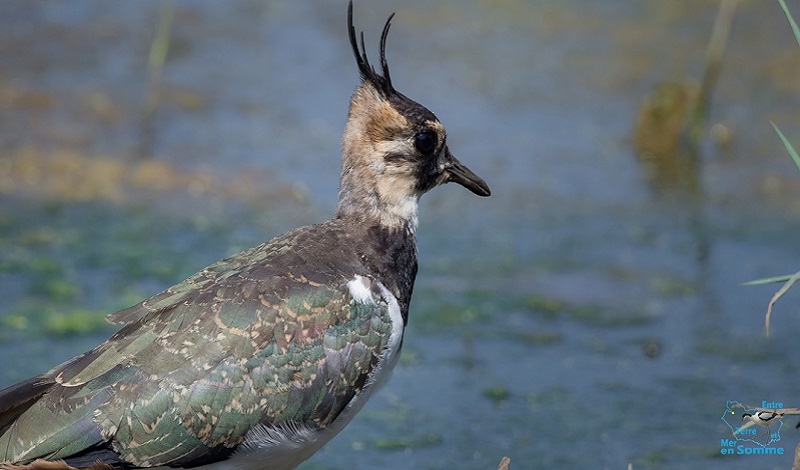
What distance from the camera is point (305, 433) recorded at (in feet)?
18.0

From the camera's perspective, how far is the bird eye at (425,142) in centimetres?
611

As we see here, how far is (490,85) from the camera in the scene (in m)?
11.2

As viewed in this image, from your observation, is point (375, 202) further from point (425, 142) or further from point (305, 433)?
point (305, 433)

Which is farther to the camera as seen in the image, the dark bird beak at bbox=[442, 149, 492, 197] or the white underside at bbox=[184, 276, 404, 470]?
the dark bird beak at bbox=[442, 149, 492, 197]

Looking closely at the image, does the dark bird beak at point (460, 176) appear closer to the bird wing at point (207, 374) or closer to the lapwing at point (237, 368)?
the lapwing at point (237, 368)

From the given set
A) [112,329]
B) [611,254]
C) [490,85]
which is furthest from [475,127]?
[112,329]

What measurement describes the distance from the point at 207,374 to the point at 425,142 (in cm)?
153

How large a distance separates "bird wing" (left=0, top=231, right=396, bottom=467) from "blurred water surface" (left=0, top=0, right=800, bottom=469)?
1.47 m

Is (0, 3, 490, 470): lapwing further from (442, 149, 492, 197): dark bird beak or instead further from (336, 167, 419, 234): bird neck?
(442, 149, 492, 197): dark bird beak

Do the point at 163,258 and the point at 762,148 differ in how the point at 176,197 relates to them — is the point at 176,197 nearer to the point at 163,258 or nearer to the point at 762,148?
the point at 163,258

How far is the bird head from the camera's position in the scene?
19.9ft

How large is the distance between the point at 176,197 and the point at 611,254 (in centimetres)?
306

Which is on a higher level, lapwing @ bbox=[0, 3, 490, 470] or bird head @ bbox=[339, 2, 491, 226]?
bird head @ bbox=[339, 2, 491, 226]

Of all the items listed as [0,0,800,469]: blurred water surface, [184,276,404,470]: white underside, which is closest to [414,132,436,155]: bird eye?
[184,276,404,470]: white underside
